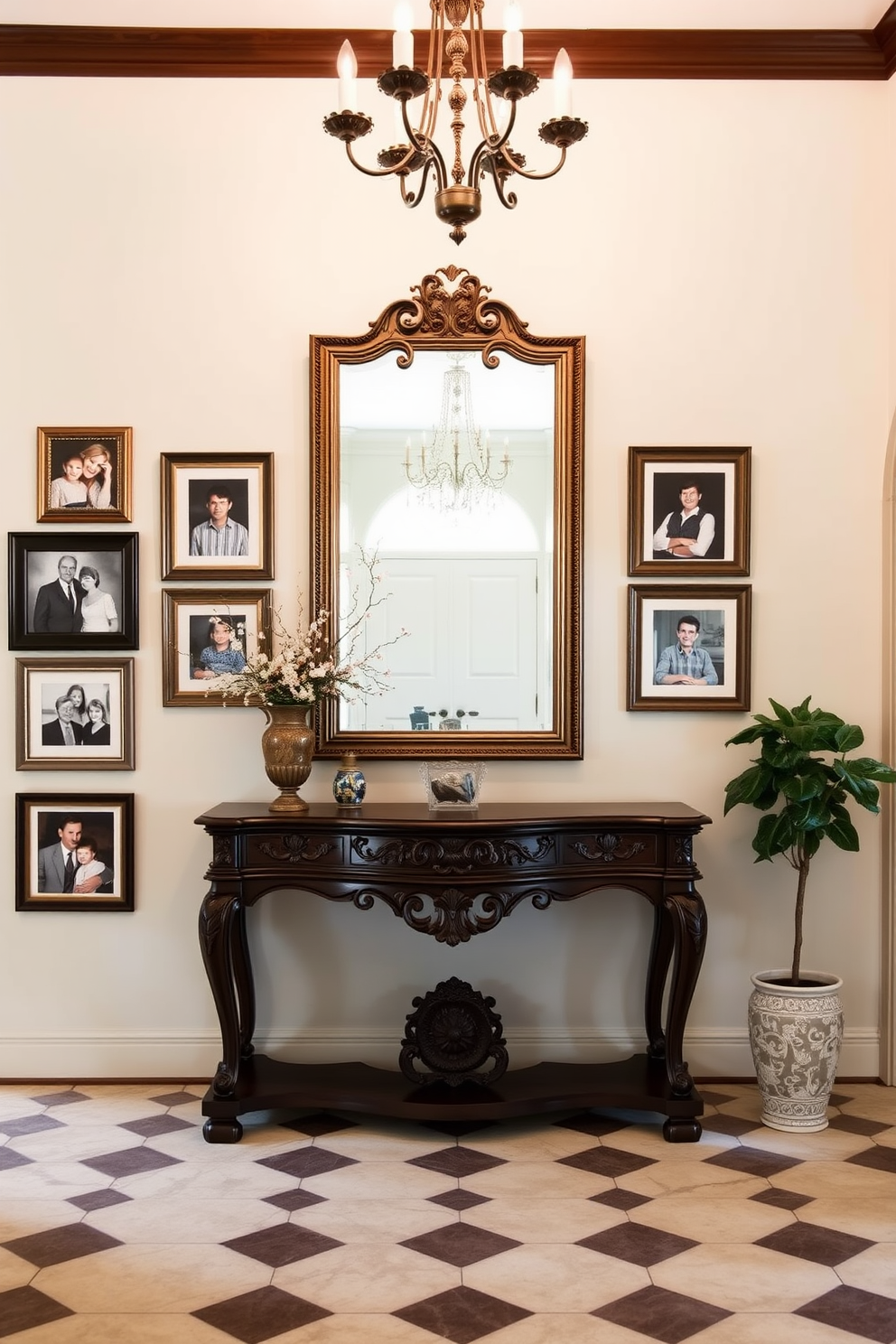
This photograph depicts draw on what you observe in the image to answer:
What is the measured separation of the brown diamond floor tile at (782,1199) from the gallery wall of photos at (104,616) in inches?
90.5

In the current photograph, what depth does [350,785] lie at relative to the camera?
4.04m

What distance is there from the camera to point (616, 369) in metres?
4.39

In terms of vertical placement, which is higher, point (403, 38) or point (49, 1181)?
point (403, 38)

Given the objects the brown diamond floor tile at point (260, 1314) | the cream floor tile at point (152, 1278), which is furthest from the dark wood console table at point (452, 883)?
the brown diamond floor tile at point (260, 1314)

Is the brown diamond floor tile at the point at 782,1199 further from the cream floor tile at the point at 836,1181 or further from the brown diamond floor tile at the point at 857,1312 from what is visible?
the brown diamond floor tile at the point at 857,1312

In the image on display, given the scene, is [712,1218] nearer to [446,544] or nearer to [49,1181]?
[49,1181]

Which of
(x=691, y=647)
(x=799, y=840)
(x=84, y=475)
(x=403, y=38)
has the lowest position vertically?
(x=799, y=840)

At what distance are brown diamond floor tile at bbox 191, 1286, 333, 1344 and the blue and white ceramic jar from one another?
5.25 ft

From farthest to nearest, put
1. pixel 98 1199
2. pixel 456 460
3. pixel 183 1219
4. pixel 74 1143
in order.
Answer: pixel 456 460, pixel 74 1143, pixel 98 1199, pixel 183 1219

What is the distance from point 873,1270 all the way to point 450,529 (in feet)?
8.45

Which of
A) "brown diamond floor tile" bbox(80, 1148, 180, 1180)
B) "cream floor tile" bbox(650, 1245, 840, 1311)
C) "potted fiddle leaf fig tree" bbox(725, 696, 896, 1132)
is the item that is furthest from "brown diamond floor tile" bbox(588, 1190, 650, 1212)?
"brown diamond floor tile" bbox(80, 1148, 180, 1180)

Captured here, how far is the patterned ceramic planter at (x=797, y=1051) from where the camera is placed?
3863 millimetres

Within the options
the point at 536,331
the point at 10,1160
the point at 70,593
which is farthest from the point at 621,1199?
the point at 536,331

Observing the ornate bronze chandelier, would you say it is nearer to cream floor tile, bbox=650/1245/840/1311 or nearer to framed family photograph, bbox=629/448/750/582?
framed family photograph, bbox=629/448/750/582
